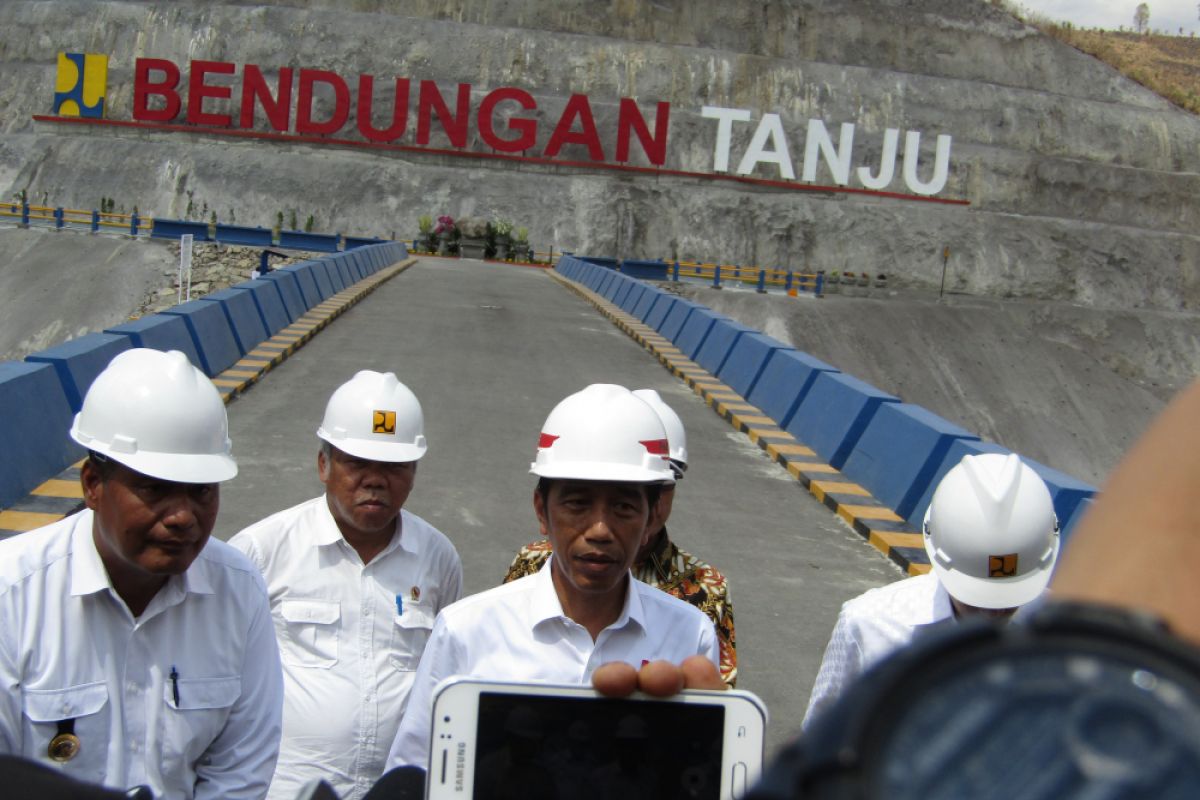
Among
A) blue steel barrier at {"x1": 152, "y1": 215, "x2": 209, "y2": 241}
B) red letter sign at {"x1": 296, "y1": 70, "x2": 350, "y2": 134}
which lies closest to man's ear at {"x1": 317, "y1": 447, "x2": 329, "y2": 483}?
blue steel barrier at {"x1": 152, "y1": 215, "x2": 209, "y2": 241}

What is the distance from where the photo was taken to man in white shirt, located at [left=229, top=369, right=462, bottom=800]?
4.87 m

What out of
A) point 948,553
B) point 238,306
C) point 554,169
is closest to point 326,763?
point 948,553

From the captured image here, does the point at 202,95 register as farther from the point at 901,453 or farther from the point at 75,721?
the point at 75,721

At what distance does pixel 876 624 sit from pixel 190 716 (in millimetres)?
1964

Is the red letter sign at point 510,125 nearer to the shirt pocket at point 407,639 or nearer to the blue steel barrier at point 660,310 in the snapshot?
the blue steel barrier at point 660,310

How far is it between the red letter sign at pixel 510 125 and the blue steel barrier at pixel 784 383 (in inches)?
1909

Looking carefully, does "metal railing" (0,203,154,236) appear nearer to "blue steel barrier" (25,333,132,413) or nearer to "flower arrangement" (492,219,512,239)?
"flower arrangement" (492,219,512,239)

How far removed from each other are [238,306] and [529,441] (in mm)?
6496

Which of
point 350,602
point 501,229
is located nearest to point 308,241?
point 501,229

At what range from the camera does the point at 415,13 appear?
72562 mm

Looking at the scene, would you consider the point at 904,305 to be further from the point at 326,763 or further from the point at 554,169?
the point at 326,763

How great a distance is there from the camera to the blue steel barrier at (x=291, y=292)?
23578mm

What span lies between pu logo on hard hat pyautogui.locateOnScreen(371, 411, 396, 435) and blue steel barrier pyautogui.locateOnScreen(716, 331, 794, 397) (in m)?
13.3

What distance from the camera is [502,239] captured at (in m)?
56.3
